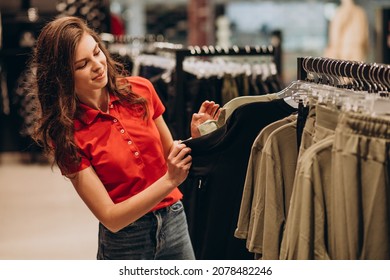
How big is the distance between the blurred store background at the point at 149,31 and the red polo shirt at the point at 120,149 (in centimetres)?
181

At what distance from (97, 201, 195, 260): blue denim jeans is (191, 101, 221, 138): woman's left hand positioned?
0.24m

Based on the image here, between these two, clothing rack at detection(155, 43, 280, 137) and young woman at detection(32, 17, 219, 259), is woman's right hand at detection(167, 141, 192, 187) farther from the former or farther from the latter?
clothing rack at detection(155, 43, 280, 137)

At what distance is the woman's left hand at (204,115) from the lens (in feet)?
7.05

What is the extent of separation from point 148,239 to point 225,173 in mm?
295

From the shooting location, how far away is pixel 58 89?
194 cm

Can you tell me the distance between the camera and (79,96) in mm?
2016

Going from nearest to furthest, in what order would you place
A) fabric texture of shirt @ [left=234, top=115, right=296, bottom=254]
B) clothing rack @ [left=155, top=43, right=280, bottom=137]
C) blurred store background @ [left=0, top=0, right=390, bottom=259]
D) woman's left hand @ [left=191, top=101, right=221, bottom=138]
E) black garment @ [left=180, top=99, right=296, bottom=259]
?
fabric texture of shirt @ [left=234, top=115, right=296, bottom=254] → black garment @ [left=180, top=99, right=296, bottom=259] → woman's left hand @ [left=191, top=101, right=221, bottom=138] → clothing rack @ [left=155, top=43, right=280, bottom=137] → blurred store background @ [left=0, top=0, right=390, bottom=259]

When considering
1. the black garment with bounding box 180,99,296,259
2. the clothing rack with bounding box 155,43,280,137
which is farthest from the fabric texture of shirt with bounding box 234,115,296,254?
the clothing rack with bounding box 155,43,280,137

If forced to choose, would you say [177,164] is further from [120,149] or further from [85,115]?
[85,115]

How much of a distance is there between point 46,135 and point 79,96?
5.8 inches

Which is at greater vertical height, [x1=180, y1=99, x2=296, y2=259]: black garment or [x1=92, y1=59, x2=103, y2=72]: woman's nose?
[x1=92, y1=59, x2=103, y2=72]: woman's nose

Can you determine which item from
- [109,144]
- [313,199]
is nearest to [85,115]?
[109,144]

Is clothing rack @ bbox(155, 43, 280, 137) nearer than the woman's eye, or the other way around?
the woman's eye

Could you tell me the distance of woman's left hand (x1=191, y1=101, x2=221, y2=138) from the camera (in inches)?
84.6
